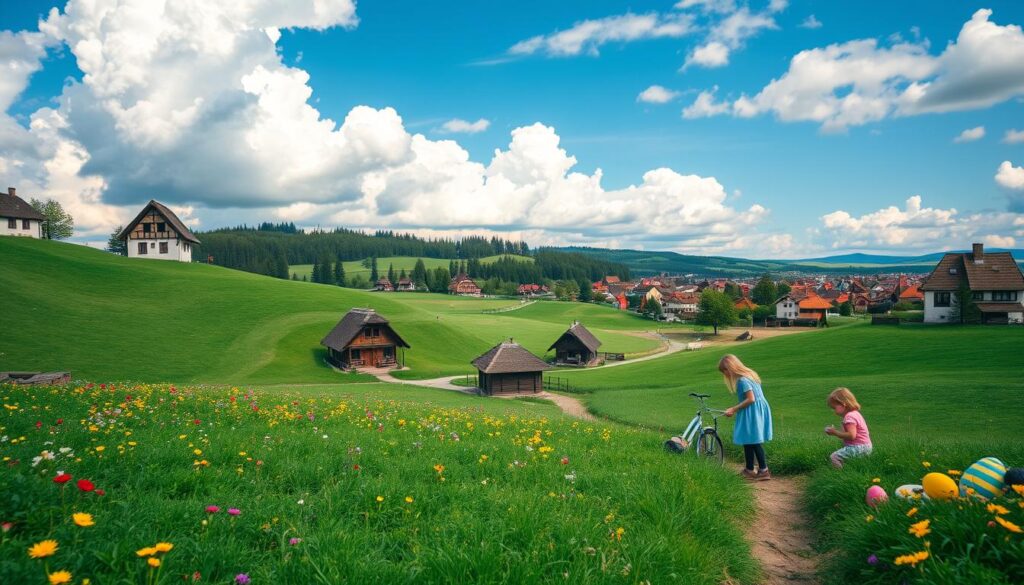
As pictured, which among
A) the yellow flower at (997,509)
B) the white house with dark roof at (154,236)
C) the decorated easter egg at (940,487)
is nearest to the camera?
the yellow flower at (997,509)

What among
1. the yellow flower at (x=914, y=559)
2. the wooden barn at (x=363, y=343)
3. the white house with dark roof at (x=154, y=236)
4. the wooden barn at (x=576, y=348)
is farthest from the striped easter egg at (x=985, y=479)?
the white house with dark roof at (x=154, y=236)

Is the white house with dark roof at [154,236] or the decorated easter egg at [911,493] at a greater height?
the white house with dark roof at [154,236]

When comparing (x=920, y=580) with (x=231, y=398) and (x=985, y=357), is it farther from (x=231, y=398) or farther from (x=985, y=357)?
(x=985, y=357)

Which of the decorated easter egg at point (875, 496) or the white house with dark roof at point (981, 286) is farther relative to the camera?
the white house with dark roof at point (981, 286)

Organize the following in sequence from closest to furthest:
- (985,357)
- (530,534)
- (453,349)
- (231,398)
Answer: (530,534), (231,398), (985,357), (453,349)

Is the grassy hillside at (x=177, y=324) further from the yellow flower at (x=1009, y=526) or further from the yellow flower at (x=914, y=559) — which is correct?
the yellow flower at (x=1009, y=526)

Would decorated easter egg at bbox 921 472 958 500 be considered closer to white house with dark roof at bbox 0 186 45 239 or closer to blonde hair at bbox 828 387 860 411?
blonde hair at bbox 828 387 860 411

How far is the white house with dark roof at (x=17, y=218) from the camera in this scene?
7775cm

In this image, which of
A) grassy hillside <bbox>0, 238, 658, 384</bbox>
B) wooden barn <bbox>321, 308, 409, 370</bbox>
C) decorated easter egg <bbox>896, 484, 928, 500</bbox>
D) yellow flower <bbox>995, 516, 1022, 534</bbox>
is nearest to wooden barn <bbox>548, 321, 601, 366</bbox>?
grassy hillside <bbox>0, 238, 658, 384</bbox>

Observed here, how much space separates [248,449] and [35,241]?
96977 millimetres

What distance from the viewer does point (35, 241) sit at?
248ft

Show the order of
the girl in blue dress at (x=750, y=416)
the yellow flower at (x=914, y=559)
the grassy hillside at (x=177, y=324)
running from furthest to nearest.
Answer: the grassy hillside at (x=177, y=324), the girl in blue dress at (x=750, y=416), the yellow flower at (x=914, y=559)

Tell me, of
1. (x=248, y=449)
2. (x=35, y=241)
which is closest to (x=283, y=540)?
(x=248, y=449)

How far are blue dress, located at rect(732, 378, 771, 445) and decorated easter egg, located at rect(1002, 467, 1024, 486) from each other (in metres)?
4.69
